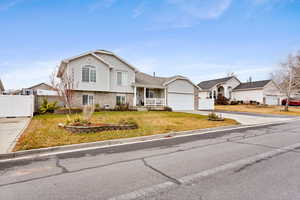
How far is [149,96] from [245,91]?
26.2m

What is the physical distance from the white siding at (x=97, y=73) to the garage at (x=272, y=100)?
113 feet

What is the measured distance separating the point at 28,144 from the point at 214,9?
50.5 feet

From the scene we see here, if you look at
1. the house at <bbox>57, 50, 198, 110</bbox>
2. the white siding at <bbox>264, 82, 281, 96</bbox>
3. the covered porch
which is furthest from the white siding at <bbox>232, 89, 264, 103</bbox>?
the covered porch

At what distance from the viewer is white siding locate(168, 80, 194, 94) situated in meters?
22.7

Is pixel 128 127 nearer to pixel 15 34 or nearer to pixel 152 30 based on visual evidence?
pixel 152 30

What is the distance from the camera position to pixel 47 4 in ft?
A: 40.3

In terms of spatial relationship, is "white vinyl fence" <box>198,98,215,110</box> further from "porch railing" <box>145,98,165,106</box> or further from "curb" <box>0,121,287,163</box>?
"curb" <box>0,121,287,163</box>

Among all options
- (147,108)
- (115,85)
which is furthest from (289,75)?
(115,85)

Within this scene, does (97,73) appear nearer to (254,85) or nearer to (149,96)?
(149,96)

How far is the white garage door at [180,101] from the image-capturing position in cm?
2281

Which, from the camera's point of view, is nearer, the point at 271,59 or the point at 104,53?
the point at 104,53

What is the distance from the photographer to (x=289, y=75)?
86.5ft

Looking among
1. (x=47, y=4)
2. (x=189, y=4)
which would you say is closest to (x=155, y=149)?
(x=189, y=4)

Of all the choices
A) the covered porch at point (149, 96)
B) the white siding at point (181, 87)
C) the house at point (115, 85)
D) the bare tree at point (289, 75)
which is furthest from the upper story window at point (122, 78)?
the bare tree at point (289, 75)
